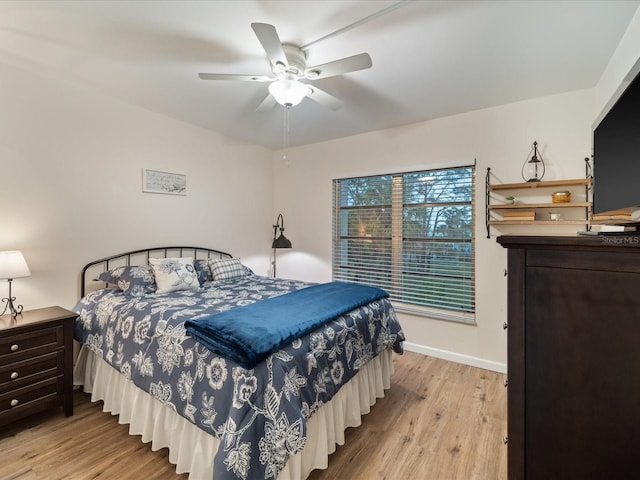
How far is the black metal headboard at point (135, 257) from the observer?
2732mm

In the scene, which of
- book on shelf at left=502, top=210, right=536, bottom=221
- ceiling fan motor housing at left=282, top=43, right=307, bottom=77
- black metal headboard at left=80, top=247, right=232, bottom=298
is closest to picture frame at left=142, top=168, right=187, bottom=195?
black metal headboard at left=80, top=247, right=232, bottom=298

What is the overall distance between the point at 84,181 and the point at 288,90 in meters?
2.10

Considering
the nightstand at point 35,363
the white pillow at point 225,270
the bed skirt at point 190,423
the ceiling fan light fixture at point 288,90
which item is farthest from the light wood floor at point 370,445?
the ceiling fan light fixture at point 288,90

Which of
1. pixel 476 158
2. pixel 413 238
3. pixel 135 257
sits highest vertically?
pixel 476 158

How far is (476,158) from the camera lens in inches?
121

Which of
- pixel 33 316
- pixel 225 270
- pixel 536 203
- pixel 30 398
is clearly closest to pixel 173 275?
pixel 225 270

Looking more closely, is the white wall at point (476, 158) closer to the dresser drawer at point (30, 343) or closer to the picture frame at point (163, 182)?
the picture frame at point (163, 182)

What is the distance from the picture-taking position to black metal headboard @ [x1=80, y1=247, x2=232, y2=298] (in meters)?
2.73

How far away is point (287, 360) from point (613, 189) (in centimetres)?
169

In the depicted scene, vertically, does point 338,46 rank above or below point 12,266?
above

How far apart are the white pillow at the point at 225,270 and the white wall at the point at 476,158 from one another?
1188 mm

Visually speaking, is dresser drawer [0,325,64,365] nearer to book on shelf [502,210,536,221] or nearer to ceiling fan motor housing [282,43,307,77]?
ceiling fan motor housing [282,43,307,77]

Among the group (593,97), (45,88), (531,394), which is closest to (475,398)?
(531,394)

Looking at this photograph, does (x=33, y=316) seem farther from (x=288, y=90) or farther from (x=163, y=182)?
(x=288, y=90)
